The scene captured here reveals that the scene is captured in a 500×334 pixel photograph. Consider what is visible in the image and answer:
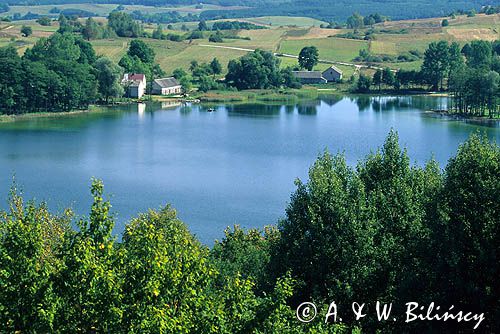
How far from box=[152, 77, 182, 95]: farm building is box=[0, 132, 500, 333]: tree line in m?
36.6

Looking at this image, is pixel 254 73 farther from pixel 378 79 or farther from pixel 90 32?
pixel 90 32

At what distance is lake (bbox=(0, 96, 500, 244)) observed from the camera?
72.3 ft

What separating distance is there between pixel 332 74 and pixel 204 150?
92.2ft

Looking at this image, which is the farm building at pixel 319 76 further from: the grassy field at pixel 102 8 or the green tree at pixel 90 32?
the grassy field at pixel 102 8

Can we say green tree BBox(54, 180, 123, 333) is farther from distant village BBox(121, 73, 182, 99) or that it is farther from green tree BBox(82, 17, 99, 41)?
green tree BBox(82, 17, 99, 41)

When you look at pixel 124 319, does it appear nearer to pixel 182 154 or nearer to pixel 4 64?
pixel 182 154

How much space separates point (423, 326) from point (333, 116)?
32.2m

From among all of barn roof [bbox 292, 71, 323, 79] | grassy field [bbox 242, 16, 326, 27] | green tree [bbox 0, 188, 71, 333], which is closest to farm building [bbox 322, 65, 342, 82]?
barn roof [bbox 292, 71, 323, 79]

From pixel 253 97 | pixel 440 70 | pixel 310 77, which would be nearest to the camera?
pixel 253 97

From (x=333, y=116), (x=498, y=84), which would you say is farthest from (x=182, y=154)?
(x=498, y=84)

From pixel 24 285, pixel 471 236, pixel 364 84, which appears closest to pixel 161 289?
pixel 24 285

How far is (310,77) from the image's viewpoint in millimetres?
57094

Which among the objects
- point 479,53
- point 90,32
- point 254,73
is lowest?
point 254,73

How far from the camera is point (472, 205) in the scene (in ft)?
32.6
